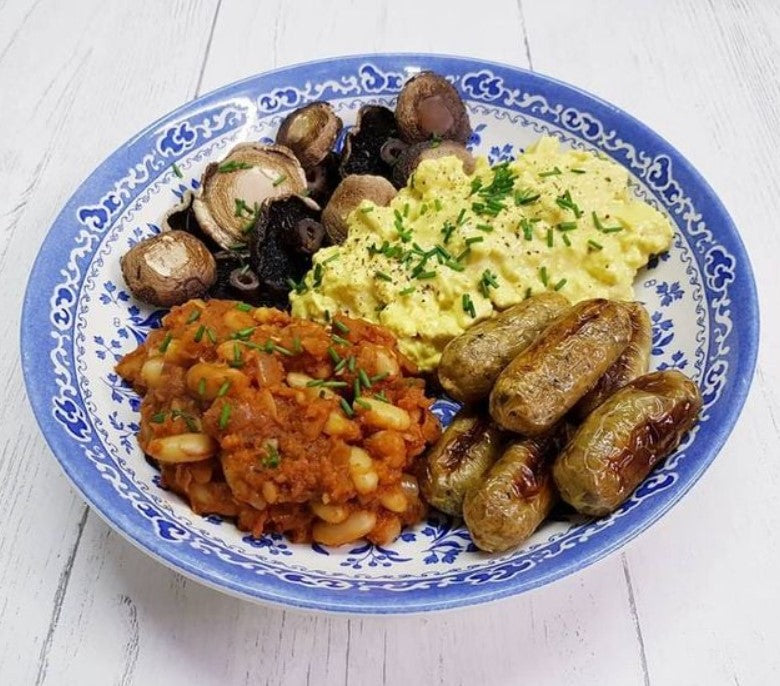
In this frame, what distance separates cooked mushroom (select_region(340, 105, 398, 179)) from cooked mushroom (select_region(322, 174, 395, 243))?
0.24 meters

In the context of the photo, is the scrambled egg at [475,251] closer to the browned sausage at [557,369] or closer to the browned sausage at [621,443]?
the browned sausage at [557,369]

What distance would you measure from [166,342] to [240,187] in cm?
94

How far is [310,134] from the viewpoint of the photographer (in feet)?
12.8

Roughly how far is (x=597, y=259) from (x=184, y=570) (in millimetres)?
1873

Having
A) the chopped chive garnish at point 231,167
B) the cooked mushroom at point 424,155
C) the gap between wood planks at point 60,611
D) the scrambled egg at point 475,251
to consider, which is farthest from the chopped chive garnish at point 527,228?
the gap between wood planks at point 60,611

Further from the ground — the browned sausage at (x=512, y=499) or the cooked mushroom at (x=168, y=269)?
the cooked mushroom at (x=168, y=269)

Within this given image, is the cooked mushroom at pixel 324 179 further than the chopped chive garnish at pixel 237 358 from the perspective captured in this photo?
Yes

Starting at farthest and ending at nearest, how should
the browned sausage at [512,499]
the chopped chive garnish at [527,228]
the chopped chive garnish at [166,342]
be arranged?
1. the chopped chive garnish at [527,228]
2. the chopped chive garnish at [166,342]
3. the browned sausage at [512,499]

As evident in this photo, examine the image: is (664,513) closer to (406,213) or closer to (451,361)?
(451,361)

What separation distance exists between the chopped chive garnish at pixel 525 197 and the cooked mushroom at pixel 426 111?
0.60m

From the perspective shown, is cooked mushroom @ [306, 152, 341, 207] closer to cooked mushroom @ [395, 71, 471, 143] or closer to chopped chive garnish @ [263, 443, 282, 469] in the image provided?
cooked mushroom @ [395, 71, 471, 143]

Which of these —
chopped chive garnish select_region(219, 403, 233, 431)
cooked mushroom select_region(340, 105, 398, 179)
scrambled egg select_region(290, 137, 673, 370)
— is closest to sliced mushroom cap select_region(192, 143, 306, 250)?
cooked mushroom select_region(340, 105, 398, 179)

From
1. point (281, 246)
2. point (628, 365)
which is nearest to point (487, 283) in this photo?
point (628, 365)

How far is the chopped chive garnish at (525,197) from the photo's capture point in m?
3.45
